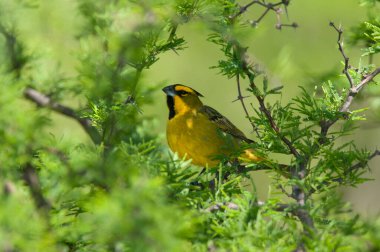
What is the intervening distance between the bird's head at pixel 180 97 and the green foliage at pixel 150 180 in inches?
68.6

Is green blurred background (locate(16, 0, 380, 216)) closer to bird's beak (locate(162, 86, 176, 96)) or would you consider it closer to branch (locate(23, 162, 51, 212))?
bird's beak (locate(162, 86, 176, 96))

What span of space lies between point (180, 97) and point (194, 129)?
477mm

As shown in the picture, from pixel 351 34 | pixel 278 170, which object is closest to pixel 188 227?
pixel 278 170

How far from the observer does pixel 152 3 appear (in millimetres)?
2117

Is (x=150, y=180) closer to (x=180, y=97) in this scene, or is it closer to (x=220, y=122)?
(x=220, y=122)

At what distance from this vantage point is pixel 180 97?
14.5ft

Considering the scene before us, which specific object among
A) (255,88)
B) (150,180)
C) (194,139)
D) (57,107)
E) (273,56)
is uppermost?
(273,56)

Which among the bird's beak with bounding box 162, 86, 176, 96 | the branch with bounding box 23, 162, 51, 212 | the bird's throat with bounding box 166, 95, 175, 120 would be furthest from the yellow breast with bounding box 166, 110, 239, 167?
the branch with bounding box 23, 162, 51, 212

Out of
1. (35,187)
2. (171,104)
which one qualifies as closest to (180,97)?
(171,104)

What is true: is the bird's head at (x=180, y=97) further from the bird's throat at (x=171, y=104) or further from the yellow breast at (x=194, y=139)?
the yellow breast at (x=194, y=139)

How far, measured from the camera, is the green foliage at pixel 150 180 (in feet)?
3.72

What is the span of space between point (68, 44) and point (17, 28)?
634mm

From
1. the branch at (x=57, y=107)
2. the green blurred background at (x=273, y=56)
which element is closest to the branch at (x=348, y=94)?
the branch at (x=57, y=107)

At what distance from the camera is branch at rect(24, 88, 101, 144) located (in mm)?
2760
